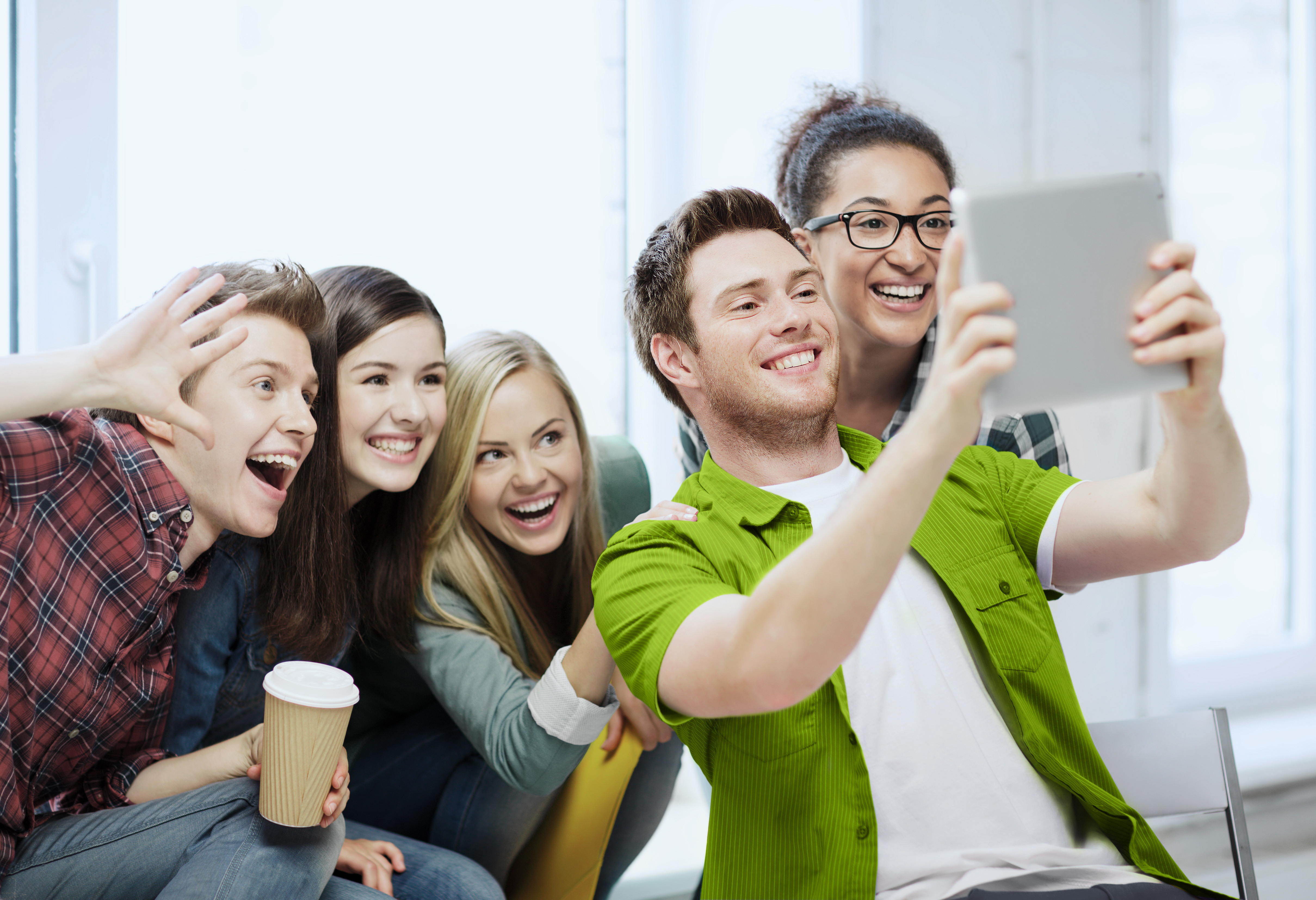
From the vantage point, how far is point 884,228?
72.0 inches

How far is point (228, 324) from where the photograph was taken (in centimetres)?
146

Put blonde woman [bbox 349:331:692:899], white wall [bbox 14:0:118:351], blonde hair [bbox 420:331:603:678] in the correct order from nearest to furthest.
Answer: blonde woman [bbox 349:331:692:899]
blonde hair [bbox 420:331:603:678]
white wall [bbox 14:0:118:351]

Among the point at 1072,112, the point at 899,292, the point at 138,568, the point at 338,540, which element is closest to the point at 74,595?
the point at 138,568

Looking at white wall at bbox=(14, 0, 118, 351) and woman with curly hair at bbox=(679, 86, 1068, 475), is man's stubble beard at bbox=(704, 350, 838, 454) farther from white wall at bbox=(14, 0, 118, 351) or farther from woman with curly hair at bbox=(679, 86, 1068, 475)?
white wall at bbox=(14, 0, 118, 351)

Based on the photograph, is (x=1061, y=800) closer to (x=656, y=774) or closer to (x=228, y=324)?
(x=656, y=774)

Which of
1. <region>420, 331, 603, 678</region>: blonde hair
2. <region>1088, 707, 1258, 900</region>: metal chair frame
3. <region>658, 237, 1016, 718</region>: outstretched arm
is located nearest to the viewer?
<region>658, 237, 1016, 718</region>: outstretched arm

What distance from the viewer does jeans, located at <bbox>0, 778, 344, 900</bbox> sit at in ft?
4.25

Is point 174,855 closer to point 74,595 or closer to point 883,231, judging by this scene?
point 74,595

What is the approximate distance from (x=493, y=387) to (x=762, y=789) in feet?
2.93

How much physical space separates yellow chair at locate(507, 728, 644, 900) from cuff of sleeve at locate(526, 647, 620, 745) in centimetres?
32

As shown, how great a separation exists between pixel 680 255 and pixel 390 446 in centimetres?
59

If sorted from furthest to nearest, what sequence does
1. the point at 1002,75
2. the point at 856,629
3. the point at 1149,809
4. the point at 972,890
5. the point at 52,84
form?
the point at 1002,75 → the point at 52,84 → the point at 1149,809 → the point at 972,890 → the point at 856,629

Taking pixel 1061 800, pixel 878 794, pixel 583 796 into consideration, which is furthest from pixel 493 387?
pixel 1061 800

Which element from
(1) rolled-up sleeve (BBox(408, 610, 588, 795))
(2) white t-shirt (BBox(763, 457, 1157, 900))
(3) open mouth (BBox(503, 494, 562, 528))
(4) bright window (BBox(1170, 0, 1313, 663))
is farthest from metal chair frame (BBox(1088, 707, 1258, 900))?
(4) bright window (BBox(1170, 0, 1313, 663))
